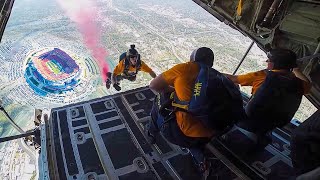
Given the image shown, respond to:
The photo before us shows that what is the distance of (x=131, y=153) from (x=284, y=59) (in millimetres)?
2568

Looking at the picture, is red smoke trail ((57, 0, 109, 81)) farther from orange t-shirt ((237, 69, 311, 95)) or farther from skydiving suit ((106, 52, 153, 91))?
orange t-shirt ((237, 69, 311, 95))

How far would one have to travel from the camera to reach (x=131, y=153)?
4055mm

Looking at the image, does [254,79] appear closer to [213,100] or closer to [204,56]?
[204,56]

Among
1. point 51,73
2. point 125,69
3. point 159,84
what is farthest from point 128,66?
point 51,73

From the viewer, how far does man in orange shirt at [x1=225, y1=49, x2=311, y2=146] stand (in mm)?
3141

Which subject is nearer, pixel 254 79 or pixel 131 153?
pixel 254 79

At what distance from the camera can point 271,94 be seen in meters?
3.23

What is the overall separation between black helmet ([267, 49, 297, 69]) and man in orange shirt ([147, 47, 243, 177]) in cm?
69

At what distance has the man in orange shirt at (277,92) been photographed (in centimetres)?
314

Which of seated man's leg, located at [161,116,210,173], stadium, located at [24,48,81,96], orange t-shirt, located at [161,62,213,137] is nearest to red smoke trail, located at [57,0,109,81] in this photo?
stadium, located at [24,48,81,96]

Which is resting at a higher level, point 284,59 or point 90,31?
point 284,59

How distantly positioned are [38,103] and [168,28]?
45354 mm

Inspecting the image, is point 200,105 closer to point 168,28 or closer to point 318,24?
point 318,24

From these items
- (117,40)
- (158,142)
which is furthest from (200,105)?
(117,40)
